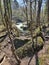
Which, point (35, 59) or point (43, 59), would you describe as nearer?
point (43, 59)

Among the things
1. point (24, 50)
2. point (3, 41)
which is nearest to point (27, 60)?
point (24, 50)

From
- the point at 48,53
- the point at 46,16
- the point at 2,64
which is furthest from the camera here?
the point at 46,16

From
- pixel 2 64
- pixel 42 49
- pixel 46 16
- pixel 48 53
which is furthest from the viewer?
pixel 46 16

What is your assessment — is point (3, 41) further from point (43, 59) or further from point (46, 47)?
point (43, 59)

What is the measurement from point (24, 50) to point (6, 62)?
2111 millimetres

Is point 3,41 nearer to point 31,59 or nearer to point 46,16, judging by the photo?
point 31,59

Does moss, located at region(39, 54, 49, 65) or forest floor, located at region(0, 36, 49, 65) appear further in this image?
forest floor, located at region(0, 36, 49, 65)

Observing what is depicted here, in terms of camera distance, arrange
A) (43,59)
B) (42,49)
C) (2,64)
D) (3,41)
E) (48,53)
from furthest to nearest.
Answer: (3,41), (42,49), (48,53), (43,59), (2,64)

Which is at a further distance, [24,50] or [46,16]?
[46,16]

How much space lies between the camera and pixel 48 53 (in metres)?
12.1

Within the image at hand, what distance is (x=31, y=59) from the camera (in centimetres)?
1161

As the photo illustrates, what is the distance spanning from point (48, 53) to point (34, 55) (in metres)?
0.99

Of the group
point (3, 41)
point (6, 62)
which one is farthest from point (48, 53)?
point (3, 41)

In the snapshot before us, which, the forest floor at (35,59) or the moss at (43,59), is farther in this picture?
the forest floor at (35,59)
